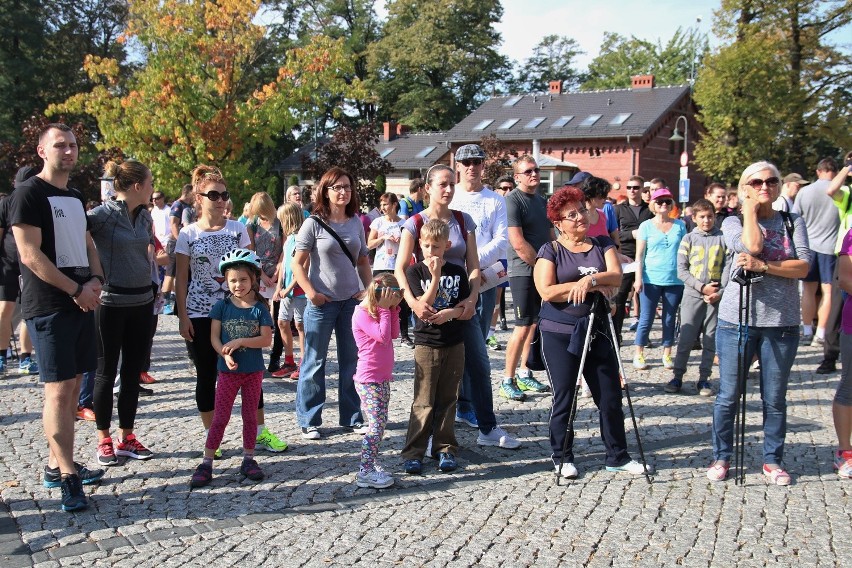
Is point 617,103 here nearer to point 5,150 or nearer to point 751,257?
point 5,150

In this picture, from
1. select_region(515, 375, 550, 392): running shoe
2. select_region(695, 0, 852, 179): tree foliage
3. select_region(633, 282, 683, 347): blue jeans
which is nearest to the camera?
select_region(515, 375, 550, 392): running shoe

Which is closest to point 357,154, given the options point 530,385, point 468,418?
point 530,385

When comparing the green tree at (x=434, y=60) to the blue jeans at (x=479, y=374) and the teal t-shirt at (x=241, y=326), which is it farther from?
the teal t-shirt at (x=241, y=326)

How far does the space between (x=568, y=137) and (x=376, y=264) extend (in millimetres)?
34789

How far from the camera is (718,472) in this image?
505 centimetres

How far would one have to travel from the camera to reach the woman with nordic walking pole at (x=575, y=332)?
16.7 ft

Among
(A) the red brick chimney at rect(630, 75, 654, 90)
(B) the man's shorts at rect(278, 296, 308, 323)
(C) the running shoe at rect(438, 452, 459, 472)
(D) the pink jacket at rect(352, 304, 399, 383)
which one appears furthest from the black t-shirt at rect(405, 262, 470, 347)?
(A) the red brick chimney at rect(630, 75, 654, 90)

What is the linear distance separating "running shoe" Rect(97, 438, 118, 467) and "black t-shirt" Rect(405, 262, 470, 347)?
2.31 m

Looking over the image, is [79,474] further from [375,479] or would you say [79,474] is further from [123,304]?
[375,479]

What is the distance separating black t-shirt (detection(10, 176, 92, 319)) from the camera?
4.43 meters

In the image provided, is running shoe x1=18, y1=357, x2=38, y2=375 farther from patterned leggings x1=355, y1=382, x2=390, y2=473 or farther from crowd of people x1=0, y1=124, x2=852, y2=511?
patterned leggings x1=355, y1=382, x2=390, y2=473

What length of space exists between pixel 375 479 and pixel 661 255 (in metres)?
4.80

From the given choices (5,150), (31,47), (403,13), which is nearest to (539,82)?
(403,13)

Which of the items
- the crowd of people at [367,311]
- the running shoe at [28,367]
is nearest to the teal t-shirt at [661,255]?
the crowd of people at [367,311]
